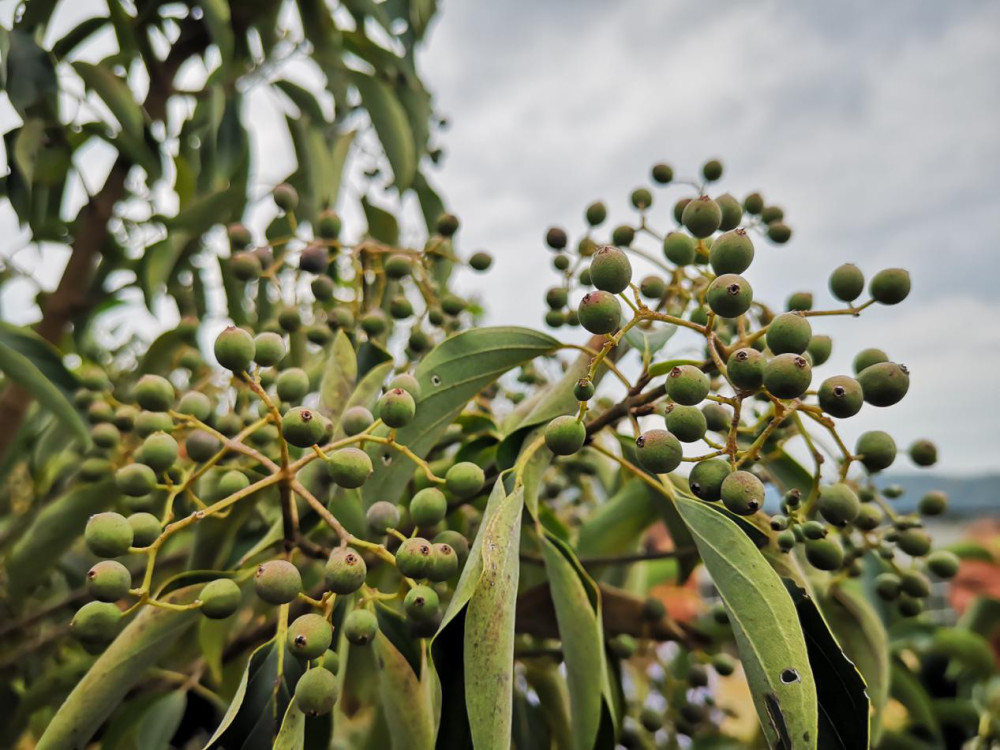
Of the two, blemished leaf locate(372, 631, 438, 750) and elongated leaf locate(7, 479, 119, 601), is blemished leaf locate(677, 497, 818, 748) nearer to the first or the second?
blemished leaf locate(372, 631, 438, 750)

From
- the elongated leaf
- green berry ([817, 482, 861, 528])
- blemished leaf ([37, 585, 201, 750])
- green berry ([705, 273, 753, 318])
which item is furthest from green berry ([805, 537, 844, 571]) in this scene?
the elongated leaf

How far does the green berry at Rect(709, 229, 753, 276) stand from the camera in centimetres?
65

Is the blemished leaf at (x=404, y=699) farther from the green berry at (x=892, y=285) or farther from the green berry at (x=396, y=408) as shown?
the green berry at (x=892, y=285)

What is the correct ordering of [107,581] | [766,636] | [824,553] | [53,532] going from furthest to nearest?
[53,532] < [824,553] < [107,581] < [766,636]

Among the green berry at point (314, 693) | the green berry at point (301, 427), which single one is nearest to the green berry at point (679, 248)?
the green berry at point (301, 427)

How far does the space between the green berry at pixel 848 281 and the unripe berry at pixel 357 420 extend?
49cm

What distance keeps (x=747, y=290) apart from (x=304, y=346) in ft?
2.91

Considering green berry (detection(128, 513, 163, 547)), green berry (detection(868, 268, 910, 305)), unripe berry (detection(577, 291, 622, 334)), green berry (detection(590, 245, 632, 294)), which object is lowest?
green berry (detection(128, 513, 163, 547))

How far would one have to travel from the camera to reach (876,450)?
2.35 ft

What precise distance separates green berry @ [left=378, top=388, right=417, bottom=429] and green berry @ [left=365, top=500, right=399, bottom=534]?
9 cm

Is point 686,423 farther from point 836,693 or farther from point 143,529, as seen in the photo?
point 143,529

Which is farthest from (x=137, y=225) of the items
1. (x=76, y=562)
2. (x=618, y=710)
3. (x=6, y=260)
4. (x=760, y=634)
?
(x=760, y=634)

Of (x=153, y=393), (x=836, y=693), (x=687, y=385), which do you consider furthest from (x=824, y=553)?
(x=153, y=393)

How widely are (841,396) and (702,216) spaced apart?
207 mm
